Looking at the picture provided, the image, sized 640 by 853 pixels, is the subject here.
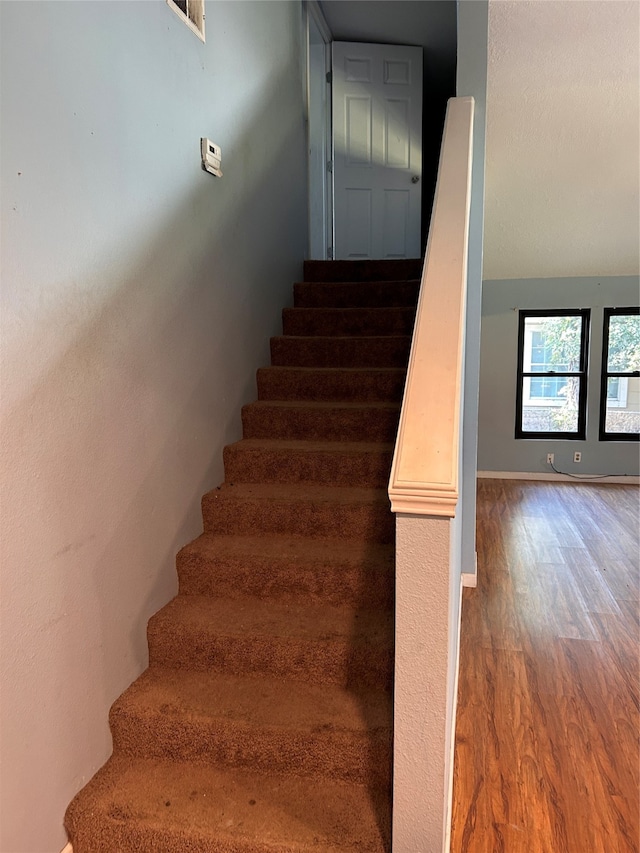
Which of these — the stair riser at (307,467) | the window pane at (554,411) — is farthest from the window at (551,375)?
Answer: the stair riser at (307,467)

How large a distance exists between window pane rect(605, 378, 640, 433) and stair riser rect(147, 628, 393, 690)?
4904mm

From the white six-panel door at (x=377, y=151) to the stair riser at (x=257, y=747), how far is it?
3713 mm

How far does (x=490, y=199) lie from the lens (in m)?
4.36

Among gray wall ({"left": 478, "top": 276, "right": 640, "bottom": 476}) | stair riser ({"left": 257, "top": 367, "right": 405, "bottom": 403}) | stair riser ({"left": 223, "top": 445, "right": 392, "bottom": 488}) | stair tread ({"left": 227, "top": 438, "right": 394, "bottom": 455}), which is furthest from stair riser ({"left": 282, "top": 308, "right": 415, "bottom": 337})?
gray wall ({"left": 478, "top": 276, "right": 640, "bottom": 476})

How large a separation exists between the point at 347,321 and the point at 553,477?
362cm

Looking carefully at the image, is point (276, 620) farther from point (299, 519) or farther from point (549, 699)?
point (549, 699)

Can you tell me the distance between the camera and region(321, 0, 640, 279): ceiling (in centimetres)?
291

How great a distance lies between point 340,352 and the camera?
2865 mm

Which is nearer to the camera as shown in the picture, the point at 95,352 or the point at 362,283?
the point at 95,352

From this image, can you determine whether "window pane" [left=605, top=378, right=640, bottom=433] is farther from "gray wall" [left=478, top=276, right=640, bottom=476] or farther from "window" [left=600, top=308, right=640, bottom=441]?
"gray wall" [left=478, top=276, right=640, bottom=476]

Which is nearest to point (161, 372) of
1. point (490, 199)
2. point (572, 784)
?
point (572, 784)

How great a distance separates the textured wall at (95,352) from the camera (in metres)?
1.21

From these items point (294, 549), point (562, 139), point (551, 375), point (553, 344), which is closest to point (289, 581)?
point (294, 549)

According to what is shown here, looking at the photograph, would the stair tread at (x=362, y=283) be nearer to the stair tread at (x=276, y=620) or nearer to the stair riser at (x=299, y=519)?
the stair riser at (x=299, y=519)
